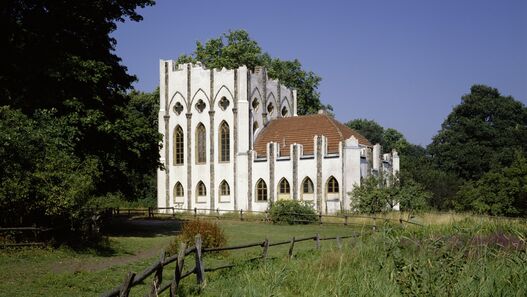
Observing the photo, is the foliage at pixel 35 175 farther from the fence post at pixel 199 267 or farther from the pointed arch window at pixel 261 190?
the pointed arch window at pixel 261 190

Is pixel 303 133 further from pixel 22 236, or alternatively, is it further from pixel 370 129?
pixel 370 129

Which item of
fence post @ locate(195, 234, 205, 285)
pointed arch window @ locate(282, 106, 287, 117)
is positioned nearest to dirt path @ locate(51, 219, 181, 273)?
fence post @ locate(195, 234, 205, 285)

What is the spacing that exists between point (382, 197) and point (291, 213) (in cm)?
590

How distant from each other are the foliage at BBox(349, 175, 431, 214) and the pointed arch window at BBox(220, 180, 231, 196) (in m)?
11.4

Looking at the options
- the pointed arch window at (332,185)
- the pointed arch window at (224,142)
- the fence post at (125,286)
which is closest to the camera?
the fence post at (125,286)

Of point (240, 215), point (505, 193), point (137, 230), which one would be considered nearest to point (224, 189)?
point (240, 215)

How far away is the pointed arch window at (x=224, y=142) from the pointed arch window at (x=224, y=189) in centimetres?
187

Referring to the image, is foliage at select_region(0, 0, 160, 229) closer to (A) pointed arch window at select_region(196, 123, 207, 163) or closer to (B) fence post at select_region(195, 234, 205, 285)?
(B) fence post at select_region(195, 234, 205, 285)

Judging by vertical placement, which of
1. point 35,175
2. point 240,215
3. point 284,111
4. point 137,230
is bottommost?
point 137,230

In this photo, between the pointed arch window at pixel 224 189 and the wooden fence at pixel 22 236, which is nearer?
the wooden fence at pixel 22 236

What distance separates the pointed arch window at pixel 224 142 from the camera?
48.3 meters

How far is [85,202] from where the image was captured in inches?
848

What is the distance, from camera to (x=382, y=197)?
38.2 metres

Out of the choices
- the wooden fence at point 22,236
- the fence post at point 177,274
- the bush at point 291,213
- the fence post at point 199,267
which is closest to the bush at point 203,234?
the wooden fence at point 22,236
